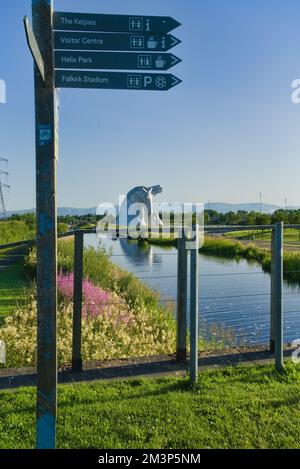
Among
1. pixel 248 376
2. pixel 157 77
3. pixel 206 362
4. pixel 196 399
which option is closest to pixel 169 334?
pixel 206 362

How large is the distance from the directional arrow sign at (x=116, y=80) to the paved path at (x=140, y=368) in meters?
2.55

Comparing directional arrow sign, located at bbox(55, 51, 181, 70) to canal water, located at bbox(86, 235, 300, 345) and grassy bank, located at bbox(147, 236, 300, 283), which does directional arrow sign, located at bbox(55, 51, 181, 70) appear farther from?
grassy bank, located at bbox(147, 236, 300, 283)

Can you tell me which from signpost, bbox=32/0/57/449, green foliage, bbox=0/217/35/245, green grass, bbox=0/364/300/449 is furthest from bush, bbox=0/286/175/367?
green foliage, bbox=0/217/35/245

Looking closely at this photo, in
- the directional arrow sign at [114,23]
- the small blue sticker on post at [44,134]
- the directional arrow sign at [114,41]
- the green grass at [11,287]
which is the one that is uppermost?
the directional arrow sign at [114,23]

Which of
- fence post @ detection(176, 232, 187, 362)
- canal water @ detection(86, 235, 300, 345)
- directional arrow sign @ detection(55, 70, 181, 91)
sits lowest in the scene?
canal water @ detection(86, 235, 300, 345)

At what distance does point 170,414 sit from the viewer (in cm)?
306

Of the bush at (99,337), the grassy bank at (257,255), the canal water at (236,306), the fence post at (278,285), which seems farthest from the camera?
the grassy bank at (257,255)

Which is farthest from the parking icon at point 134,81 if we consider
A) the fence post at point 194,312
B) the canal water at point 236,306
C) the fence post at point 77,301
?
the canal water at point 236,306

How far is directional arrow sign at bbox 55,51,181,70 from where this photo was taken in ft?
7.38

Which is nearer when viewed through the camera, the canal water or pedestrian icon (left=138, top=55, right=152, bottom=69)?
pedestrian icon (left=138, top=55, right=152, bottom=69)

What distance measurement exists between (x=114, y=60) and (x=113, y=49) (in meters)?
0.05

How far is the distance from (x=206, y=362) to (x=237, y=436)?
146 cm

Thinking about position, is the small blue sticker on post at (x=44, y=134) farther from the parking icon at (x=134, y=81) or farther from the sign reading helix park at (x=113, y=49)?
the parking icon at (x=134, y=81)

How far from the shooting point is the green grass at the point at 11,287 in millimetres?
8390
